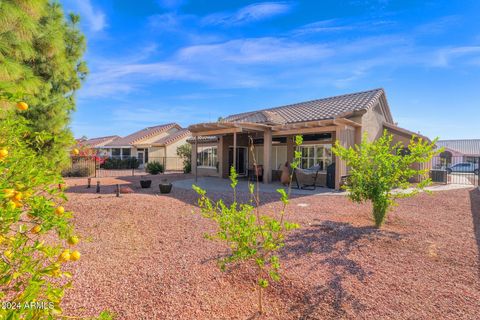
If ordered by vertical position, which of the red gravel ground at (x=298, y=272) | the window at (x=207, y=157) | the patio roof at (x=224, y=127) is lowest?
the red gravel ground at (x=298, y=272)

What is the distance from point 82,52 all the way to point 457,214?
1519cm

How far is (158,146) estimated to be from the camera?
105ft

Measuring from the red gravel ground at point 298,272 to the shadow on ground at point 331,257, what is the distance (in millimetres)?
16

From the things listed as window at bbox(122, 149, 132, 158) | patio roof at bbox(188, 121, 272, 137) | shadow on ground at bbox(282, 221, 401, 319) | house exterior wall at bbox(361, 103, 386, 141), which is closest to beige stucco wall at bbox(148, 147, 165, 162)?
window at bbox(122, 149, 132, 158)

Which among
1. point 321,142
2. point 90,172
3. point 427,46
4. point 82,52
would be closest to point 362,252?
point 321,142

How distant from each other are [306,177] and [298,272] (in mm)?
10894

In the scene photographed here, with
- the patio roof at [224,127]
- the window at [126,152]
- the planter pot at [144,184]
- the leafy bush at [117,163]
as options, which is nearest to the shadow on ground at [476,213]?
the patio roof at [224,127]

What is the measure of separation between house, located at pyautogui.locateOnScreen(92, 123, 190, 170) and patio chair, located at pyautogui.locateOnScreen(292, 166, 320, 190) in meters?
18.4

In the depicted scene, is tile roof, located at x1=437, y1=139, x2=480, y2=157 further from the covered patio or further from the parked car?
the covered patio

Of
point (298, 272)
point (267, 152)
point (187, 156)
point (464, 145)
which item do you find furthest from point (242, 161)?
point (464, 145)

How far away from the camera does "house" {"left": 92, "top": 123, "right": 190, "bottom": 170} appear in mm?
30688

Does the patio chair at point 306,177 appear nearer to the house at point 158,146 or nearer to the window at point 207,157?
the window at point 207,157

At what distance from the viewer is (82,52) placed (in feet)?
37.1

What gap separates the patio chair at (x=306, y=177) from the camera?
42.5 ft
